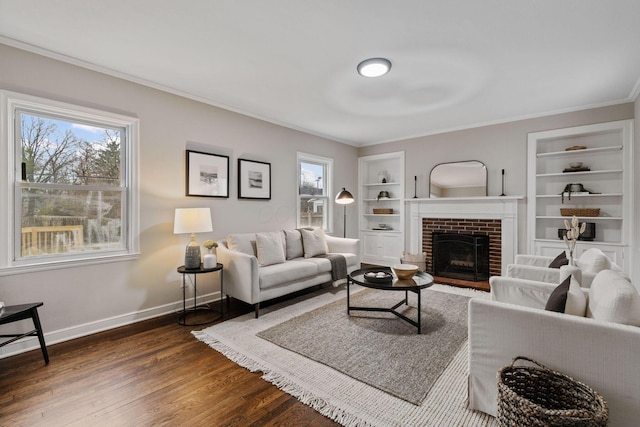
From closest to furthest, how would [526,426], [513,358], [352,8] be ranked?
[526,426] → [513,358] → [352,8]

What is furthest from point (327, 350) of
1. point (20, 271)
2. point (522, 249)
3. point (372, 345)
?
point (522, 249)

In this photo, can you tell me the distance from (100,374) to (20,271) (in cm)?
116

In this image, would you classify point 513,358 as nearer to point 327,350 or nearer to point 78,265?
point 327,350

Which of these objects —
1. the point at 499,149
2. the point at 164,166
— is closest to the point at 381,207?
the point at 499,149

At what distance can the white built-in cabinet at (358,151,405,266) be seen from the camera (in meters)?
5.88

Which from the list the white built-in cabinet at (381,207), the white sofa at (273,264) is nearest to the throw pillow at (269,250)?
the white sofa at (273,264)

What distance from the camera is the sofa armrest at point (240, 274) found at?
318 centimetres

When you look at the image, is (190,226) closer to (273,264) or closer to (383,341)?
(273,264)

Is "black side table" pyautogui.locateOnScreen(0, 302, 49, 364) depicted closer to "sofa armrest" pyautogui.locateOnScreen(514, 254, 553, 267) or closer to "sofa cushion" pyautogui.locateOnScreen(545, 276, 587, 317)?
"sofa cushion" pyautogui.locateOnScreen(545, 276, 587, 317)

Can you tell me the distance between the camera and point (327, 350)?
2.51 m

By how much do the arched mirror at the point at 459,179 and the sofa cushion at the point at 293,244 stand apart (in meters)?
2.59

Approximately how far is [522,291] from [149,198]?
357cm

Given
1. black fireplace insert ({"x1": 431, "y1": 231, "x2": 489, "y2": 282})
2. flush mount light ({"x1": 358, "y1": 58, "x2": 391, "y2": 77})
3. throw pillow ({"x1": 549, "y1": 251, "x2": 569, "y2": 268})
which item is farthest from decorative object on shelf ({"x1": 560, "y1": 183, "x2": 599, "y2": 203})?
flush mount light ({"x1": 358, "y1": 58, "x2": 391, "y2": 77})

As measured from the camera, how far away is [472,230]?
4992 mm
